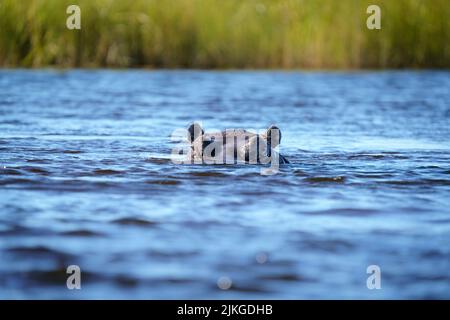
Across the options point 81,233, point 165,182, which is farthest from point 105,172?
point 81,233

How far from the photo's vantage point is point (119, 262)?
4.36 metres

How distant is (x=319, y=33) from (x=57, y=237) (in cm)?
1411

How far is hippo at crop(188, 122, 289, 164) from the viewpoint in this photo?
24.8 feet

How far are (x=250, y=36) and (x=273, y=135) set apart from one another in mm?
11343

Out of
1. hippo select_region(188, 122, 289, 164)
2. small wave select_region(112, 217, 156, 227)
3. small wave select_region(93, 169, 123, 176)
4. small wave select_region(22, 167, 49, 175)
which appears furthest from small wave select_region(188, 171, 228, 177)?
small wave select_region(112, 217, 156, 227)

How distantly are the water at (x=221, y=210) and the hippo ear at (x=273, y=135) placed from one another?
305 mm

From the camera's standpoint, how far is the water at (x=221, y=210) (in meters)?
4.16

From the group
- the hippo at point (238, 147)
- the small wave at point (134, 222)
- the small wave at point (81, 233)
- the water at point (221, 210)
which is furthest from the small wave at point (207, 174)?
the small wave at point (81, 233)

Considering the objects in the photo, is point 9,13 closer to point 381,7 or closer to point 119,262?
point 381,7

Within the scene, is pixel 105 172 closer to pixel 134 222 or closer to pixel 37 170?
pixel 37 170

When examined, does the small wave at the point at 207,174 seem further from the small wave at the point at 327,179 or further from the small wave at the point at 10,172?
the small wave at the point at 10,172

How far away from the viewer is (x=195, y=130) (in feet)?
25.6
